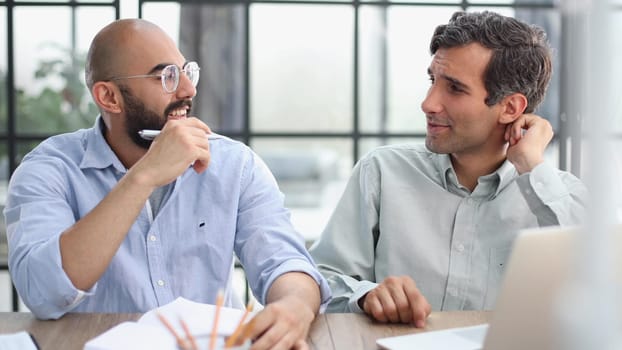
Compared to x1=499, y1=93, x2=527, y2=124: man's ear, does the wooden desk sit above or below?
below

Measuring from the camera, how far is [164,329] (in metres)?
1.23

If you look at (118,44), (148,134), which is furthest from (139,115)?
(118,44)

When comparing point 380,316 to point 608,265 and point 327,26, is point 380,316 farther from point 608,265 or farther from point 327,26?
point 327,26

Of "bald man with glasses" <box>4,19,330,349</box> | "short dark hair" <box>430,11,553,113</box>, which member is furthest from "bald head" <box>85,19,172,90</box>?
"short dark hair" <box>430,11,553,113</box>

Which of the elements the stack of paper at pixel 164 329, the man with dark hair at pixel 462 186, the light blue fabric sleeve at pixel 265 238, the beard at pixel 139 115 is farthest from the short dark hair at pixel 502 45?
the stack of paper at pixel 164 329

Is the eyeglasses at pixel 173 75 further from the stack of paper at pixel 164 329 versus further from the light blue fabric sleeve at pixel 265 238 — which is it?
the stack of paper at pixel 164 329

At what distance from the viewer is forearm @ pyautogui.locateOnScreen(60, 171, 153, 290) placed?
158 cm

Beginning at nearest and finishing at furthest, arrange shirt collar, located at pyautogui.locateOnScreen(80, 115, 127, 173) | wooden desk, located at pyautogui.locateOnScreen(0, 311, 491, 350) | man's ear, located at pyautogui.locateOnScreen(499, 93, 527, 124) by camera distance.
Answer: wooden desk, located at pyautogui.locateOnScreen(0, 311, 491, 350), shirt collar, located at pyautogui.locateOnScreen(80, 115, 127, 173), man's ear, located at pyautogui.locateOnScreen(499, 93, 527, 124)

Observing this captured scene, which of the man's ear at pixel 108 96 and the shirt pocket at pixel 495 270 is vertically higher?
the man's ear at pixel 108 96

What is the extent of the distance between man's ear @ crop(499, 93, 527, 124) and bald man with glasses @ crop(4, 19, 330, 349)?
0.66m

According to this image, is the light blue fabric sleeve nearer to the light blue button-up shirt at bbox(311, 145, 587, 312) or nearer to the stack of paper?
the light blue button-up shirt at bbox(311, 145, 587, 312)

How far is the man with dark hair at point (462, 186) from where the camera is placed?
196cm

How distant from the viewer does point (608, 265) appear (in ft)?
1.78

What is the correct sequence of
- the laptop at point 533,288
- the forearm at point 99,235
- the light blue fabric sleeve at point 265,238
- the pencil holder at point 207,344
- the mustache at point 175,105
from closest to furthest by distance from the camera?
the laptop at point 533,288
the pencil holder at point 207,344
the forearm at point 99,235
the light blue fabric sleeve at point 265,238
the mustache at point 175,105
